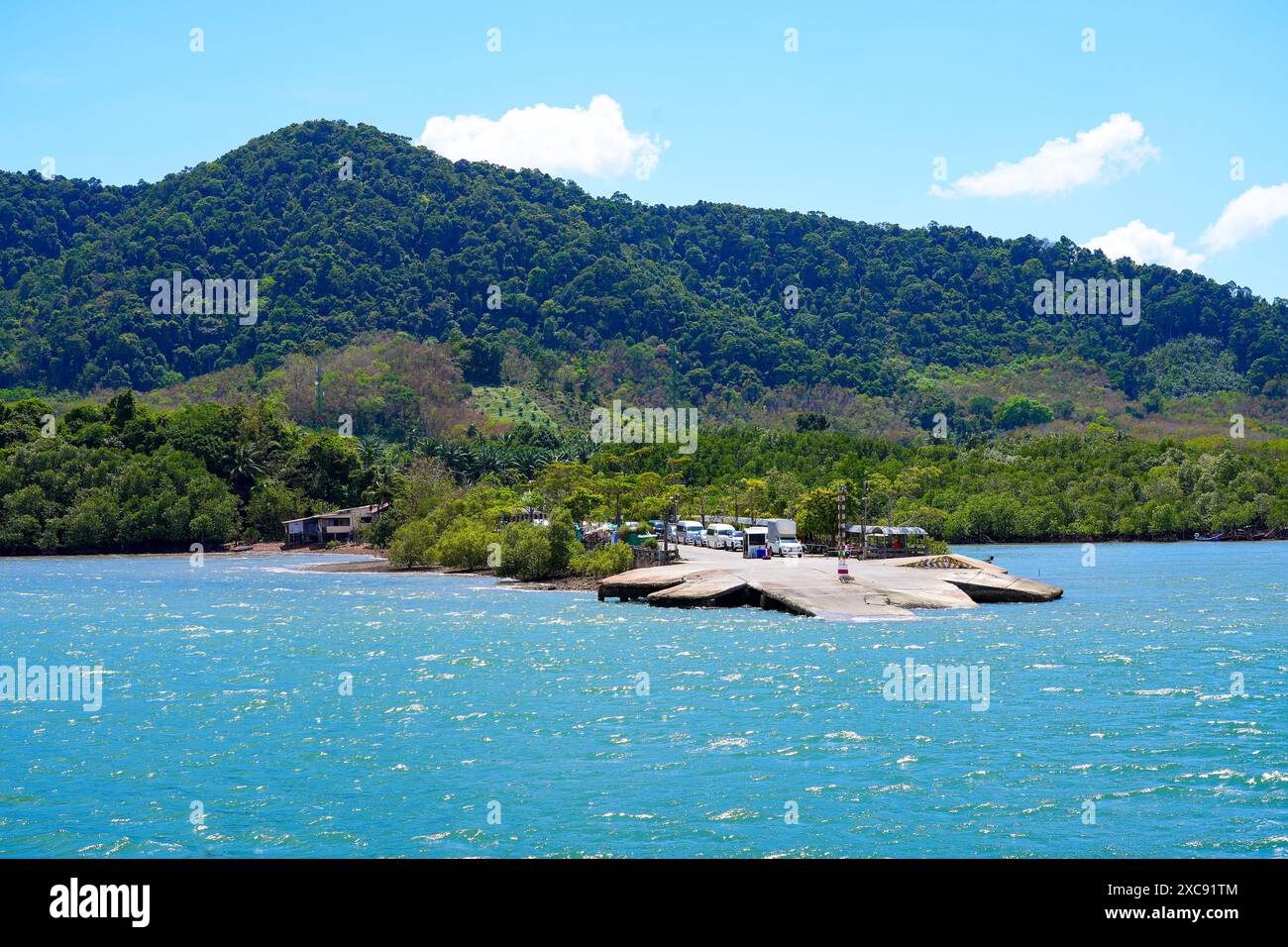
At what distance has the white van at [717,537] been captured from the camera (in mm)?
90875

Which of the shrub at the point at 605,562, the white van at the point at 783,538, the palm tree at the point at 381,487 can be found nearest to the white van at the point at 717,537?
the white van at the point at 783,538

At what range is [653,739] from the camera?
29.4 metres

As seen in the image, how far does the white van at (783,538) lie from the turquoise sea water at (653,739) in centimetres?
2476

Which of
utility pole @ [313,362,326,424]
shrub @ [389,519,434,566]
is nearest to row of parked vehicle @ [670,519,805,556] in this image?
shrub @ [389,519,434,566]

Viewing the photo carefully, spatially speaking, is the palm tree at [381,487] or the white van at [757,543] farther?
the palm tree at [381,487]

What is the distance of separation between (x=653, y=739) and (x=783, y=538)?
56.7 meters

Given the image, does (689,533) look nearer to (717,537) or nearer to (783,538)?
(717,537)

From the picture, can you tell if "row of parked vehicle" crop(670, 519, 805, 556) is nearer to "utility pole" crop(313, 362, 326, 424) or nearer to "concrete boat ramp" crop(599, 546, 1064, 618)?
"concrete boat ramp" crop(599, 546, 1064, 618)

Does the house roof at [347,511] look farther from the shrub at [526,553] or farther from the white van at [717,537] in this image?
the shrub at [526,553]

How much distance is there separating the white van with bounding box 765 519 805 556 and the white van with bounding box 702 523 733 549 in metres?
4.28

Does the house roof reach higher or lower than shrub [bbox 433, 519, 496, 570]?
higher

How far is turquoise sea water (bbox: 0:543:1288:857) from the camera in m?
21.9

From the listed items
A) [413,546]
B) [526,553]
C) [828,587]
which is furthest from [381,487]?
[828,587]
